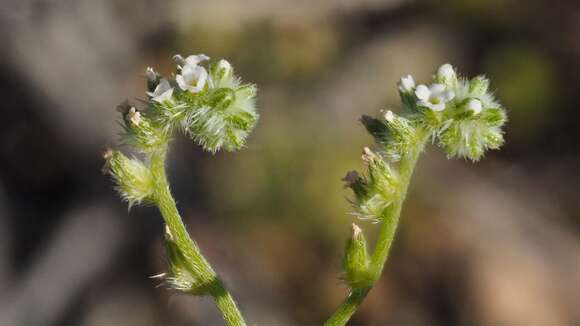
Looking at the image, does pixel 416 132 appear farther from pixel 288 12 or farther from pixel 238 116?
pixel 288 12

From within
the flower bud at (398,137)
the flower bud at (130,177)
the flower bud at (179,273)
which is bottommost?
the flower bud at (179,273)

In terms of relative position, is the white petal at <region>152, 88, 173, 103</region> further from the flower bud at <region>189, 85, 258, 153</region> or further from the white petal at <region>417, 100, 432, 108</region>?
the white petal at <region>417, 100, 432, 108</region>

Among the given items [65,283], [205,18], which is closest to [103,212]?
[65,283]

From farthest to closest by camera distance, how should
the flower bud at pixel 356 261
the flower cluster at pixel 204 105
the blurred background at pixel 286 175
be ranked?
1. the blurred background at pixel 286 175
2. the flower cluster at pixel 204 105
3. the flower bud at pixel 356 261

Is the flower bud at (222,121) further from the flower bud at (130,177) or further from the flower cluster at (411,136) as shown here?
the flower cluster at (411,136)

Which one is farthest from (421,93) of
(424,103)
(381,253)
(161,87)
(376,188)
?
(161,87)

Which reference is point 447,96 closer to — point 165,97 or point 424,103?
point 424,103

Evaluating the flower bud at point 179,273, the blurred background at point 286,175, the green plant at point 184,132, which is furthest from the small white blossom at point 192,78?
the blurred background at point 286,175
